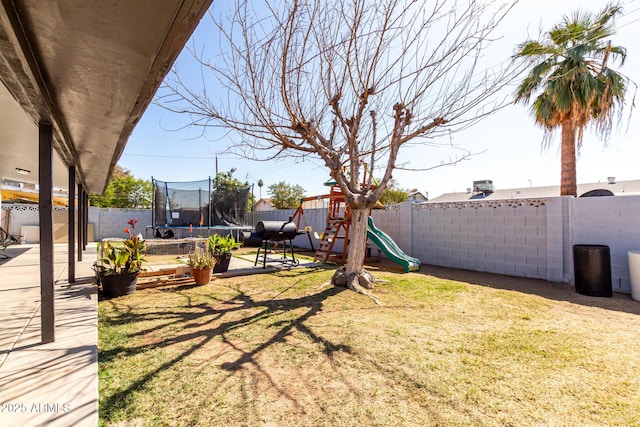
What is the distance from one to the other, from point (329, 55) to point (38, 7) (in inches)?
118

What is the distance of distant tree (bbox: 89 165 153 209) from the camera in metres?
22.5

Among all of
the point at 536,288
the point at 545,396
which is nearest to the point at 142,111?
the point at 545,396

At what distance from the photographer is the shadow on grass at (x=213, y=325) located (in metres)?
2.11

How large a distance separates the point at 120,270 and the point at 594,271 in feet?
21.7

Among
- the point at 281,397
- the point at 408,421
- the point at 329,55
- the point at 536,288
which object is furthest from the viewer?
the point at 536,288

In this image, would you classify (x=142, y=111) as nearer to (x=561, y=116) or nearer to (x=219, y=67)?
(x=219, y=67)

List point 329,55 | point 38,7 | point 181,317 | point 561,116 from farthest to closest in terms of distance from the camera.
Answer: point 561,116 < point 329,55 < point 181,317 < point 38,7

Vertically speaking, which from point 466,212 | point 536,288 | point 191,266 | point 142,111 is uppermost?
point 142,111

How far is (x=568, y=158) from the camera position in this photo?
284 inches

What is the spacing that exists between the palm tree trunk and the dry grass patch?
4.32 m

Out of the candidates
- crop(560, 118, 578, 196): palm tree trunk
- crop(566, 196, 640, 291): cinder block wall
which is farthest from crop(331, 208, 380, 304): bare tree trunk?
crop(560, 118, 578, 196): palm tree trunk

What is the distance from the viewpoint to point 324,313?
3.44 meters

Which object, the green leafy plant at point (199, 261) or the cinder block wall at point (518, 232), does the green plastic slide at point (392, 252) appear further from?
the green leafy plant at point (199, 261)

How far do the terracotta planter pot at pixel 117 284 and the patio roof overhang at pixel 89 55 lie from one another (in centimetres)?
202
